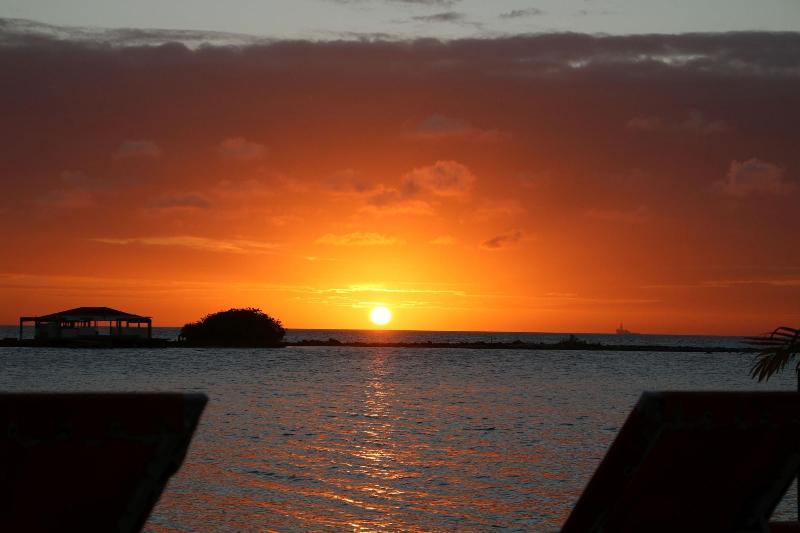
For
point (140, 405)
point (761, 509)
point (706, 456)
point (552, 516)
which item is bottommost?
point (552, 516)

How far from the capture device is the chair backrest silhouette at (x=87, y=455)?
110 inches

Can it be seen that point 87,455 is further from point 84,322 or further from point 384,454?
point 84,322

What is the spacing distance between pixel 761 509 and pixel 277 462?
24437 millimetres

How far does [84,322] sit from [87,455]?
125421 millimetres

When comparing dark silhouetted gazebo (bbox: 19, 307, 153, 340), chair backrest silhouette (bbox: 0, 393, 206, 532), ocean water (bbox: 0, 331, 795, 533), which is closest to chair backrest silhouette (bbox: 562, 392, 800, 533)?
chair backrest silhouette (bbox: 0, 393, 206, 532)

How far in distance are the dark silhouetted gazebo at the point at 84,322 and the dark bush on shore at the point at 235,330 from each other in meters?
19.9

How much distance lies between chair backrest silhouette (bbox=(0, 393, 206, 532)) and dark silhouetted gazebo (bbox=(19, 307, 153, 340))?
111065 mm

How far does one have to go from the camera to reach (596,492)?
3.86 meters

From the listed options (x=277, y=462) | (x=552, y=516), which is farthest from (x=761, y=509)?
(x=277, y=462)

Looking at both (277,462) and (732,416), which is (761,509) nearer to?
(732,416)

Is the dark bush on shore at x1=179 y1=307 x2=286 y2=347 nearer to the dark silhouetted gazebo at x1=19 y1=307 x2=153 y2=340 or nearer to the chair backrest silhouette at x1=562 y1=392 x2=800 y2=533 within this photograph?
the dark silhouetted gazebo at x1=19 y1=307 x2=153 y2=340

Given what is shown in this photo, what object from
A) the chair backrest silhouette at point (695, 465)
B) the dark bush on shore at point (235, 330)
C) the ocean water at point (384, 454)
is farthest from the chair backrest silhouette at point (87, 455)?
the dark bush on shore at point (235, 330)

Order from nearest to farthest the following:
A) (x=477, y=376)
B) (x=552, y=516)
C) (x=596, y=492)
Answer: (x=596, y=492), (x=552, y=516), (x=477, y=376)

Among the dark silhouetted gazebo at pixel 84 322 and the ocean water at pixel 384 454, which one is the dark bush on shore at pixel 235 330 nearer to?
the dark silhouetted gazebo at pixel 84 322
